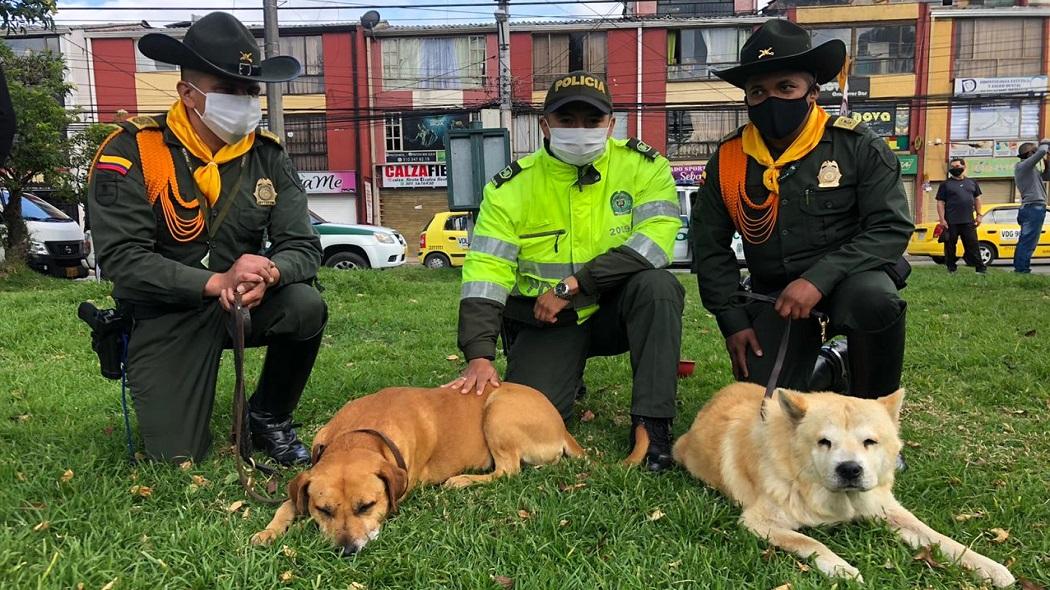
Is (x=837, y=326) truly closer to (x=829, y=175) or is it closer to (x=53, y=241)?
(x=829, y=175)

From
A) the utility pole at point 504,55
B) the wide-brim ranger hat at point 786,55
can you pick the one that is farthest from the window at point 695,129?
the wide-brim ranger hat at point 786,55

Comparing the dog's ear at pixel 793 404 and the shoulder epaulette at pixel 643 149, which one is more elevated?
the shoulder epaulette at pixel 643 149

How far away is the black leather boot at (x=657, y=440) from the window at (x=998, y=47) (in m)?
32.6

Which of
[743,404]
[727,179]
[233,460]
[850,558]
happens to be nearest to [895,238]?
[727,179]

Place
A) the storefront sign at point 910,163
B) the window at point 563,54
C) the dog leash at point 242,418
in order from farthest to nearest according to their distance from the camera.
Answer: the window at point 563,54
the storefront sign at point 910,163
the dog leash at point 242,418

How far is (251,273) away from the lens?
3.06 m

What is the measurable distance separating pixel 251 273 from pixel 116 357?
82cm

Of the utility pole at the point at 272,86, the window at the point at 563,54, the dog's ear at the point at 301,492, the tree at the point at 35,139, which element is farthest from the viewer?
the window at the point at 563,54

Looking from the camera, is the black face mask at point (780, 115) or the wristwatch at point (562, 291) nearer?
the black face mask at point (780, 115)

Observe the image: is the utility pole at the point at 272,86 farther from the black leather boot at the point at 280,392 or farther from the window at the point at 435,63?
the window at the point at 435,63

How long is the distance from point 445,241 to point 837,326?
14287 millimetres

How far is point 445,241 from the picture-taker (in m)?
17.0

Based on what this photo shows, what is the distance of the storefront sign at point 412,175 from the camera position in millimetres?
29891

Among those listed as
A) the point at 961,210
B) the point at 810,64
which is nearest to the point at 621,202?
the point at 810,64
